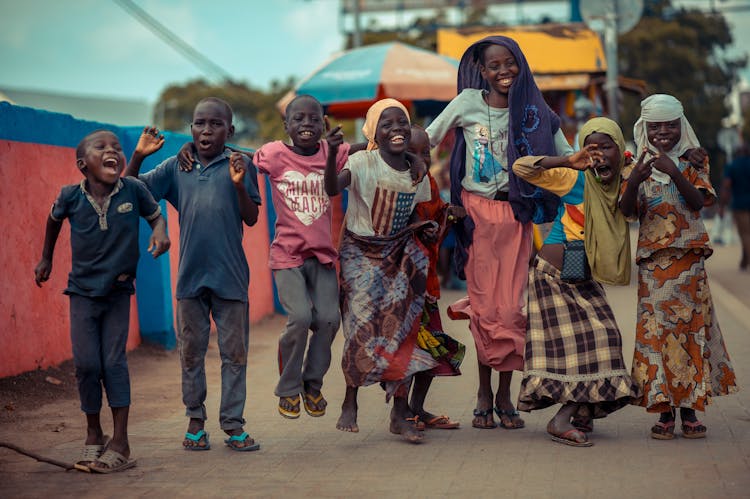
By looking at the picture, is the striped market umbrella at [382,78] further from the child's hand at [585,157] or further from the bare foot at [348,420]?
the child's hand at [585,157]

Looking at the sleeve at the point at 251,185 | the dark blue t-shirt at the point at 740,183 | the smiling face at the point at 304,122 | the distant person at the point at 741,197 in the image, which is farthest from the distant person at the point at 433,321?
the dark blue t-shirt at the point at 740,183

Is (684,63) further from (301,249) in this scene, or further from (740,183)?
(301,249)

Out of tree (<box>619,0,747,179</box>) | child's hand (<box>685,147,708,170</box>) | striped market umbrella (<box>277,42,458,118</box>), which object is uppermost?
tree (<box>619,0,747,179</box>)

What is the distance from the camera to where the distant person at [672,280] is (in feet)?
19.9

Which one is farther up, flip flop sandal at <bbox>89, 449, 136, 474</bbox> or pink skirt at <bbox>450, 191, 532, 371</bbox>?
pink skirt at <bbox>450, 191, 532, 371</bbox>

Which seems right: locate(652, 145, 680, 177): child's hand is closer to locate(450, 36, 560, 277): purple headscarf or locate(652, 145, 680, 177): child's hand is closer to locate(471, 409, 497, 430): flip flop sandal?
locate(450, 36, 560, 277): purple headscarf

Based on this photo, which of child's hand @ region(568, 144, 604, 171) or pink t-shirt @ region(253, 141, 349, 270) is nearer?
child's hand @ region(568, 144, 604, 171)

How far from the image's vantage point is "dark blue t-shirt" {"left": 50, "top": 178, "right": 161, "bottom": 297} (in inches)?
219

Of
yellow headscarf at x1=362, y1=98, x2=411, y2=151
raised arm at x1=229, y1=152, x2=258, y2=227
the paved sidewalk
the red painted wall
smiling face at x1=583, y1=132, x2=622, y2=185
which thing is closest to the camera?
the paved sidewalk

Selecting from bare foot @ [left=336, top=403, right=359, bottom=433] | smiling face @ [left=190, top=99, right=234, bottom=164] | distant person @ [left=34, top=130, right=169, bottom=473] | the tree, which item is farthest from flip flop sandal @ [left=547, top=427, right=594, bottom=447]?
the tree

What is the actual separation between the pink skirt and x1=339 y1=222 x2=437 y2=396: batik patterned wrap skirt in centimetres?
34

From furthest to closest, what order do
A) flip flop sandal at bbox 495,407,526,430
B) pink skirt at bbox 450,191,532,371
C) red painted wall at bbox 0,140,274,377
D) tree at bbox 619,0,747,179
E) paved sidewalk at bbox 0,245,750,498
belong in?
tree at bbox 619,0,747,179, red painted wall at bbox 0,140,274,377, flip flop sandal at bbox 495,407,526,430, pink skirt at bbox 450,191,532,371, paved sidewalk at bbox 0,245,750,498

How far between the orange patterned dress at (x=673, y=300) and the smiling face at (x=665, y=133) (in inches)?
5.0

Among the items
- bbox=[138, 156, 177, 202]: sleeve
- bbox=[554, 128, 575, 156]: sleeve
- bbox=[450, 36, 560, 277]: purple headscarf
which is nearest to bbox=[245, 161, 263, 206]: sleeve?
bbox=[138, 156, 177, 202]: sleeve
